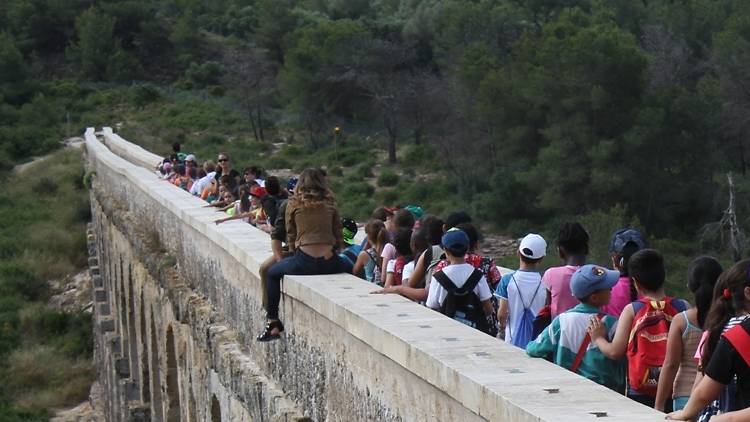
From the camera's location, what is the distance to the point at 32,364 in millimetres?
22797

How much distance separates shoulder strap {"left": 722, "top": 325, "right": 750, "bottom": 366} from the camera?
10.5 feet

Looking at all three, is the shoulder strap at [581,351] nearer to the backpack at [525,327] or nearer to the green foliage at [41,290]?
the backpack at [525,327]

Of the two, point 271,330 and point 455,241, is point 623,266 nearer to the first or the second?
point 455,241

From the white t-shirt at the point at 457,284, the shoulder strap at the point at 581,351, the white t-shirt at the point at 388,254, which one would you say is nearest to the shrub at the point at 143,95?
the white t-shirt at the point at 388,254

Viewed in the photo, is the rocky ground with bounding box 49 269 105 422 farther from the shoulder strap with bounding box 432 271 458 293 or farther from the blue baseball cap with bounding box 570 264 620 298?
the blue baseball cap with bounding box 570 264 620 298

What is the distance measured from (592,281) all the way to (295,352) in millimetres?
2344

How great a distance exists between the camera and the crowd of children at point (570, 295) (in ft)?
11.2

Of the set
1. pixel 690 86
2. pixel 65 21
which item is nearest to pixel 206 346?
pixel 690 86

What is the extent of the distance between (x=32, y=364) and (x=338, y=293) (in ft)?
60.2

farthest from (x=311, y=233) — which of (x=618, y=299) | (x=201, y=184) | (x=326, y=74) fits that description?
(x=326, y=74)

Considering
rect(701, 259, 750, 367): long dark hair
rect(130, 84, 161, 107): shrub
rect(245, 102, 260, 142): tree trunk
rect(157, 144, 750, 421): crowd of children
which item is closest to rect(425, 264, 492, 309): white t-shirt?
rect(157, 144, 750, 421): crowd of children

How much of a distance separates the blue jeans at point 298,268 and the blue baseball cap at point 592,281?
2.18 m

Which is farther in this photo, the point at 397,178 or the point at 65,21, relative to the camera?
the point at 65,21

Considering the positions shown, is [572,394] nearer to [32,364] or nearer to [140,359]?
[140,359]
